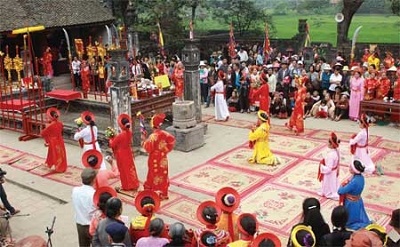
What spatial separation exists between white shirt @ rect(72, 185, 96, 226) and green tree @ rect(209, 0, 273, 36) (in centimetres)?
2146

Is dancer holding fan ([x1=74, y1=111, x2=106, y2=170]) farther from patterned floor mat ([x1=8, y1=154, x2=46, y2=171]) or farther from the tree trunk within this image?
the tree trunk

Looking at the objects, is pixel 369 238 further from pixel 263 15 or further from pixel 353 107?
pixel 263 15

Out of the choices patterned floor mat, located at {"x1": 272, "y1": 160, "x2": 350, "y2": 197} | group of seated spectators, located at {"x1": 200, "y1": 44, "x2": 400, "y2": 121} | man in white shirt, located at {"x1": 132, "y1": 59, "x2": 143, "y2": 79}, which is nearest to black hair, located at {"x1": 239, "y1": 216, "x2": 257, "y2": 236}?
patterned floor mat, located at {"x1": 272, "y1": 160, "x2": 350, "y2": 197}

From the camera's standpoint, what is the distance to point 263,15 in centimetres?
2722

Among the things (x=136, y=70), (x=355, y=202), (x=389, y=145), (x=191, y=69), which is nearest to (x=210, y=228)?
(x=355, y=202)

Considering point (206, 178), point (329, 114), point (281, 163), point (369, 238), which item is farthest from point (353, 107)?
point (369, 238)

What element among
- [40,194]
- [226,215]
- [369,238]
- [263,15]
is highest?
[263,15]

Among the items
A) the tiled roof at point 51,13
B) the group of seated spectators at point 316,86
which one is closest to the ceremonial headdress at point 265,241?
the group of seated spectators at point 316,86

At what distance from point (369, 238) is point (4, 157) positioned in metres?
10.2

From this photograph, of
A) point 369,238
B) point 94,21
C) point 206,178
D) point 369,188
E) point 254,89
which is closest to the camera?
point 369,238

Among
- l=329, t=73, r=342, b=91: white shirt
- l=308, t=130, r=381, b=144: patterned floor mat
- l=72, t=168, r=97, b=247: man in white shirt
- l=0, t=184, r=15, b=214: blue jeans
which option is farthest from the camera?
l=329, t=73, r=342, b=91: white shirt

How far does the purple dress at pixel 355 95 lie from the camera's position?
550 inches

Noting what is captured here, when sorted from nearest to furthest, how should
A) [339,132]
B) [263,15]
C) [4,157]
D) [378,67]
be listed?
[4,157], [339,132], [378,67], [263,15]

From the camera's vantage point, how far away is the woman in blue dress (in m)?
7.13
